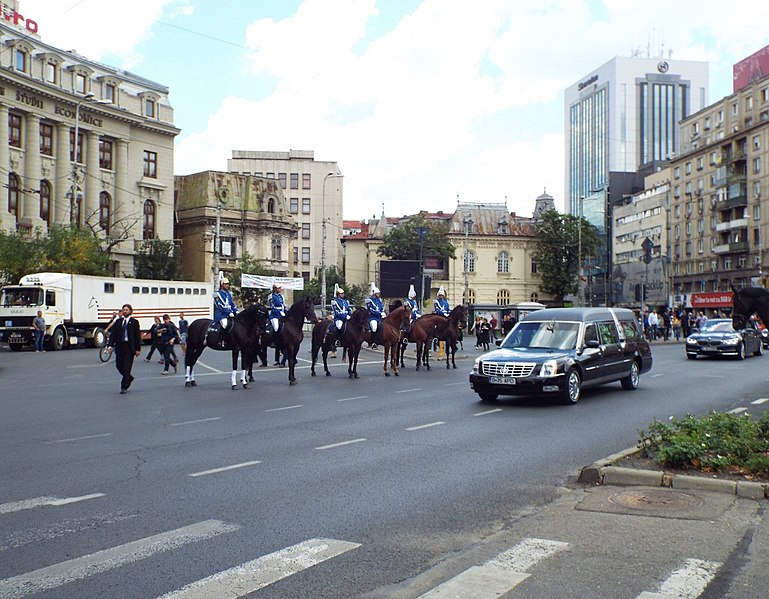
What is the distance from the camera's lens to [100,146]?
214 feet

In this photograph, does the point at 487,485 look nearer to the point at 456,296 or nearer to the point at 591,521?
the point at 591,521

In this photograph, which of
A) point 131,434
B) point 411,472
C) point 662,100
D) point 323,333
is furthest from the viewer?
point 662,100

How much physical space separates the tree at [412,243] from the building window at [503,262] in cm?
868

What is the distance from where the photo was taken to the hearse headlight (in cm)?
1598

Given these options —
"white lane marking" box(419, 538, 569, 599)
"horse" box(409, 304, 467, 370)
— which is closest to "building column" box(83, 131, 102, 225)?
"horse" box(409, 304, 467, 370)

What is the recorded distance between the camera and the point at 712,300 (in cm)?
8356

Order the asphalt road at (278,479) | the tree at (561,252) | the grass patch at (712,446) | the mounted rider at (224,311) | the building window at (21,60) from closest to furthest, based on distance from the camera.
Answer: the asphalt road at (278,479) < the grass patch at (712,446) < the mounted rider at (224,311) < the building window at (21,60) < the tree at (561,252)

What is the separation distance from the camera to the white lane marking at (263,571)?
205 inches

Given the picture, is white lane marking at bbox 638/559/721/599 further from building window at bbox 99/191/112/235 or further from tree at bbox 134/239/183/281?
building window at bbox 99/191/112/235

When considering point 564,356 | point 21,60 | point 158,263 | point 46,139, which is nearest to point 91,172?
point 46,139

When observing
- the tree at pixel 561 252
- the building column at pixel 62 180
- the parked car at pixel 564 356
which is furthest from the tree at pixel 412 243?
the parked car at pixel 564 356

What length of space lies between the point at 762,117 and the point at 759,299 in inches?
3103

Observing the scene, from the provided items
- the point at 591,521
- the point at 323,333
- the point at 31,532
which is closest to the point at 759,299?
→ the point at 591,521

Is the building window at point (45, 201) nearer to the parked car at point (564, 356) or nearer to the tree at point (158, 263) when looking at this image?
the tree at point (158, 263)
